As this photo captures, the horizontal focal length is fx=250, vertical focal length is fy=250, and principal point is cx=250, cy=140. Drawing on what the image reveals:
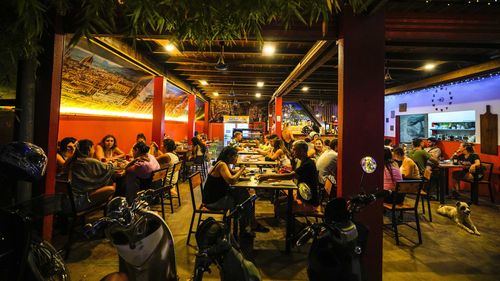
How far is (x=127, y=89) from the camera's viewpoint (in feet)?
24.6

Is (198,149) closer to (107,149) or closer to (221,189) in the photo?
(107,149)

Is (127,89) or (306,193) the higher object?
(127,89)

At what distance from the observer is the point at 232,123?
16109 millimetres

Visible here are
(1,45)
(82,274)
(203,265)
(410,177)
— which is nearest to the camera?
(203,265)

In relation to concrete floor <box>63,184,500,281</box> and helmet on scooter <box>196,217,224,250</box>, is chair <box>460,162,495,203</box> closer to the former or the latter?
concrete floor <box>63,184,500,281</box>

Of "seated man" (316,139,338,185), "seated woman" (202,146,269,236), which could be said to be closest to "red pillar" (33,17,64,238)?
"seated woman" (202,146,269,236)

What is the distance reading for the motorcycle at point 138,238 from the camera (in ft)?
5.00


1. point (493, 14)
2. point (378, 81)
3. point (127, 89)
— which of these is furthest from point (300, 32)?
point (127, 89)

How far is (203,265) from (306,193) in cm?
236

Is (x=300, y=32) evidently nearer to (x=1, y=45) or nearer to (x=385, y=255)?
(x=1, y=45)

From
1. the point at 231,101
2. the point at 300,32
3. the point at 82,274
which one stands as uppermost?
the point at 231,101

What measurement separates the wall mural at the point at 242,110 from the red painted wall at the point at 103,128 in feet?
24.3

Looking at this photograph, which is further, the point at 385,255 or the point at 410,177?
the point at 410,177

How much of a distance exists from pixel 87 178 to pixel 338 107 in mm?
3565
